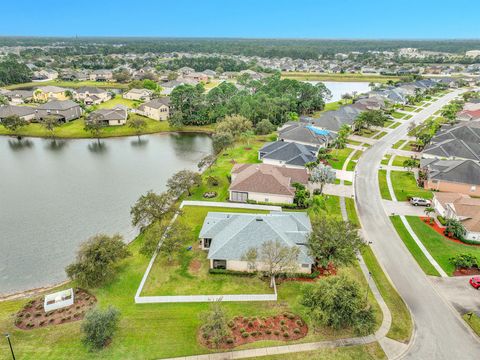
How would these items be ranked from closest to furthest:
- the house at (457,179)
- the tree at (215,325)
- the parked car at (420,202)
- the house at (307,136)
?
the tree at (215,325) → the parked car at (420,202) → the house at (457,179) → the house at (307,136)

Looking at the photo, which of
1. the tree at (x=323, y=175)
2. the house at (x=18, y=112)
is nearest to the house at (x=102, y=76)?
the house at (x=18, y=112)

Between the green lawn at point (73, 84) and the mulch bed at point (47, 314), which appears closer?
the mulch bed at point (47, 314)

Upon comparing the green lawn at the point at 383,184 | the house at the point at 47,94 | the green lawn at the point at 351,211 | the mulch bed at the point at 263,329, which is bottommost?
the green lawn at the point at 383,184

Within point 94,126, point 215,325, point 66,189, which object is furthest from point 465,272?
point 94,126

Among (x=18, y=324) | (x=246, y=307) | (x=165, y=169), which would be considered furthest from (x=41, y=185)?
(x=246, y=307)

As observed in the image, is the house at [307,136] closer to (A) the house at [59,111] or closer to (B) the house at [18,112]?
(A) the house at [59,111]

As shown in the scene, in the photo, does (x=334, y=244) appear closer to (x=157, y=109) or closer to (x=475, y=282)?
(x=475, y=282)
